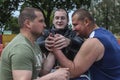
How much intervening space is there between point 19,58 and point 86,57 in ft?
3.10

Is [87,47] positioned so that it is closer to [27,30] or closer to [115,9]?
[27,30]

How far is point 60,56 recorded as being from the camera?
4215 mm

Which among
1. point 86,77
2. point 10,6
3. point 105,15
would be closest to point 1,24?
point 10,6

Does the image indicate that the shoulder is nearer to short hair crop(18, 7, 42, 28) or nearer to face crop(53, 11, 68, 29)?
short hair crop(18, 7, 42, 28)

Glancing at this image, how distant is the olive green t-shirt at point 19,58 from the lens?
135 inches

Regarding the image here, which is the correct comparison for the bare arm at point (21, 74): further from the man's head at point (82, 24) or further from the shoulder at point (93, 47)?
the man's head at point (82, 24)

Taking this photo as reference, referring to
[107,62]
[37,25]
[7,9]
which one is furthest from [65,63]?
[7,9]

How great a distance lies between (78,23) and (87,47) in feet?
0.99

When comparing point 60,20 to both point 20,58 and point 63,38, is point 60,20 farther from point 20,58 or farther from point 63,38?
point 20,58

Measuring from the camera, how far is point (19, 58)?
3424mm

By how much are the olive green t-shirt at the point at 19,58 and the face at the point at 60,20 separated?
170 centimetres

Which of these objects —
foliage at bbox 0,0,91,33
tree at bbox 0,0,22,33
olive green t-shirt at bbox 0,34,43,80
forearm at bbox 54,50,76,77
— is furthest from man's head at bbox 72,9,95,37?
tree at bbox 0,0,22,33

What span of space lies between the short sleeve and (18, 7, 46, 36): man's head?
0.28 m

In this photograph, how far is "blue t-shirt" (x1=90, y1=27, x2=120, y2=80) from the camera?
4.20m
